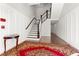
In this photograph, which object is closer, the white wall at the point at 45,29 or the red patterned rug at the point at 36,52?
the red patterned rug at the point at 36,52

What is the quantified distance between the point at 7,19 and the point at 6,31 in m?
0.31

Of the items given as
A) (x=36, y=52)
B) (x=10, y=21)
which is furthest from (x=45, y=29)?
(x=10, y=21)

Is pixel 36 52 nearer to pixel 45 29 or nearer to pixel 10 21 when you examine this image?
pixel 10 21

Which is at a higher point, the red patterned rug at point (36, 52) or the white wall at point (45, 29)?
the white wall at point (45, 29)

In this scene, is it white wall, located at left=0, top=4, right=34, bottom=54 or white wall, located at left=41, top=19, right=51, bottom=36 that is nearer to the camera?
white wall, located at left=0, top=4, right=34, bottom=54

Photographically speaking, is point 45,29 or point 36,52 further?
point 45,29

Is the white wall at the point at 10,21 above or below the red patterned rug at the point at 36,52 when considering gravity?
above

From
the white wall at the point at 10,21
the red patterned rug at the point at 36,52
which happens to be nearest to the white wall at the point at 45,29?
the red patterned rug at the point at 36,52

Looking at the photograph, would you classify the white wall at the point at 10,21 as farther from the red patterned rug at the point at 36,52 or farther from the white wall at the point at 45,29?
the white wall at the point at 45,29

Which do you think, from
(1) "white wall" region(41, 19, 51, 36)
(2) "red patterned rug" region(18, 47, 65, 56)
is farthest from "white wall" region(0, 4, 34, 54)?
(1) "white wall" region(41, 19, 51, 36)

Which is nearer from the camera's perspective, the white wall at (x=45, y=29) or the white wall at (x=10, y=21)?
the white wall at (x=10, y=21)

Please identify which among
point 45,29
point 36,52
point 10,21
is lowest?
point 36,52

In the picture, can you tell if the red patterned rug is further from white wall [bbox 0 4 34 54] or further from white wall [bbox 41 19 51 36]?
white wall [bbox 41 19 51 36]

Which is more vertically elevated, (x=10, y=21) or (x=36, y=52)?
(x=10, y=21)
